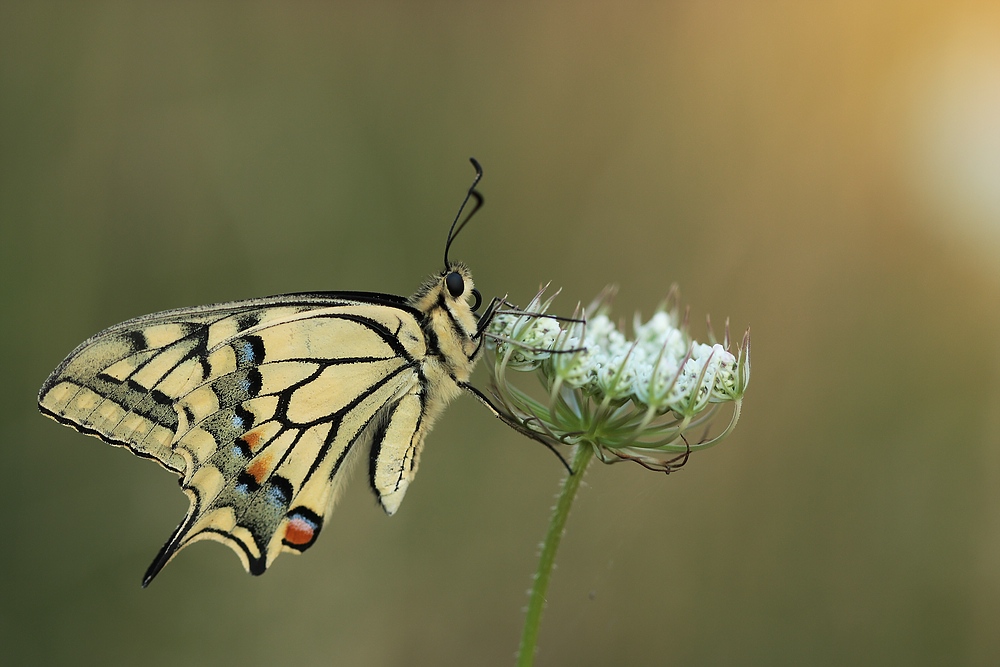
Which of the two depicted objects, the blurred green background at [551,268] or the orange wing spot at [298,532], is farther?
the blurred green background at [551,268]

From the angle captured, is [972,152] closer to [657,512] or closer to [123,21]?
[657,512]

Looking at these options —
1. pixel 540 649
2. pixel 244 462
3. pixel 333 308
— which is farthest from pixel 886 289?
pixel 244 462

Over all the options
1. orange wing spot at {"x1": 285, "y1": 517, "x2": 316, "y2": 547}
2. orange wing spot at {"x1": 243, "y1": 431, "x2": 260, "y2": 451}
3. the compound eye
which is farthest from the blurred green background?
the compound eye

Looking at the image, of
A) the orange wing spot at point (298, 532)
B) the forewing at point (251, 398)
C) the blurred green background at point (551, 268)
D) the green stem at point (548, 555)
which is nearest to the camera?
the green stem at point (548, 555)

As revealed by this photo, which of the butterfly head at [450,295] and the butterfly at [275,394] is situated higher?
the butterfly head at [450,295]

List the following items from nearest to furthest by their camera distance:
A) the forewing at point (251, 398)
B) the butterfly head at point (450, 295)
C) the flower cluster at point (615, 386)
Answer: the flower cluster at point (615, 386) < the forewing at point (251, 398) < the butterfly head at point (450, 295)

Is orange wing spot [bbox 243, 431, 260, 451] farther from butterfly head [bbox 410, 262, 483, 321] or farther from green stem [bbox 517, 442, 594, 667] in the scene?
green stem [bbox 517, 442, 594, 667]

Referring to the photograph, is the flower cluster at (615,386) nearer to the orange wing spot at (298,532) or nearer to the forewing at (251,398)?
the forewing at (251,398)

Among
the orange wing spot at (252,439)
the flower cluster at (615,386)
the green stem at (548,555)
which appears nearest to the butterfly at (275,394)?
the orange wing spot at (252,439)
